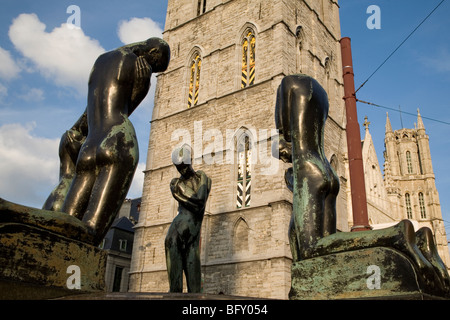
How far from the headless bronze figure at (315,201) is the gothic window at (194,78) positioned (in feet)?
58.2

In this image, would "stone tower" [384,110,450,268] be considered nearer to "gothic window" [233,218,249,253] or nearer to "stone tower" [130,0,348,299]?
"stone tower" [130,0,348,299]

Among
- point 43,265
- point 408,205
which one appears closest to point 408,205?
point 408,205

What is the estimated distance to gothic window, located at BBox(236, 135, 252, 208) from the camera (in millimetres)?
16125

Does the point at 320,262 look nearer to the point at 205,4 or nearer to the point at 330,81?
the point at 330,81

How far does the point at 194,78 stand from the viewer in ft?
66.7

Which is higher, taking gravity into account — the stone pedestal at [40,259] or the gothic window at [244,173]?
the gothic window at [244,173]

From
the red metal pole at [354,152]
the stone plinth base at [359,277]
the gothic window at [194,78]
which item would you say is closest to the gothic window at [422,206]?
the gothic window at [194,78]

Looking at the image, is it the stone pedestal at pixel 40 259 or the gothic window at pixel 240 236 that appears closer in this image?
the stone pedestal at pixel 40 259

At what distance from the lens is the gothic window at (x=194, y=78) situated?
1995 cm

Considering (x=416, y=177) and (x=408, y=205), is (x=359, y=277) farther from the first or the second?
(x=416, y=177)

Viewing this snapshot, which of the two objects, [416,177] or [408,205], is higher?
[416,177]

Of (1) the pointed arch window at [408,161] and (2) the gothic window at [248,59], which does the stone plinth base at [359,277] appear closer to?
(2) the gothic window at [248,59]

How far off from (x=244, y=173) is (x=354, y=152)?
880 centimetres

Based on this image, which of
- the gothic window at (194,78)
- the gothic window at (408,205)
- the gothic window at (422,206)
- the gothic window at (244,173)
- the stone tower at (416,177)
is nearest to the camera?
the gothic window at (244,173)
